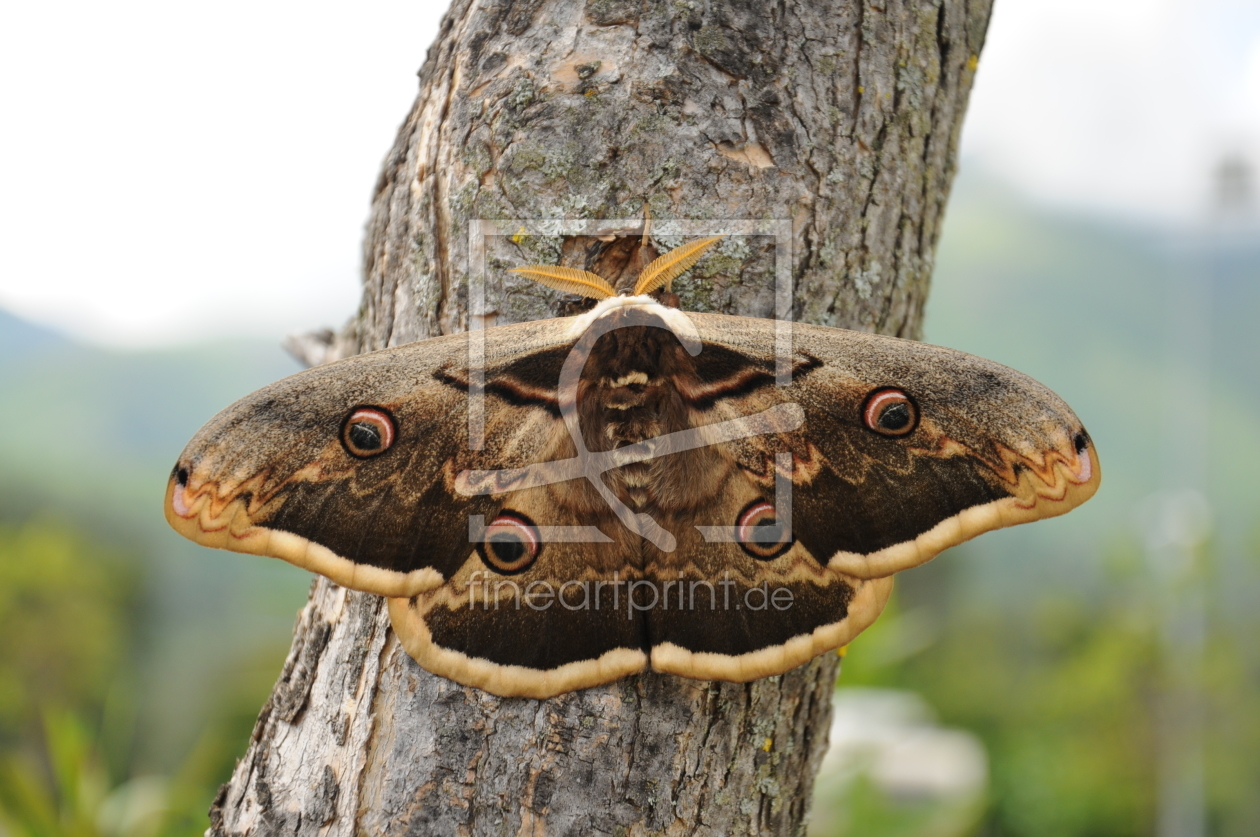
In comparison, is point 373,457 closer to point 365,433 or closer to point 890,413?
point 365,433

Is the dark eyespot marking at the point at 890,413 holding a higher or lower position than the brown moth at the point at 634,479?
higher

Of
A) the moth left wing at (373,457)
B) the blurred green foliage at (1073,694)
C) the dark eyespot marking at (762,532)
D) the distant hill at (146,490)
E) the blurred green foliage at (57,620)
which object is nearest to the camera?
the moth left wing at (373,457)

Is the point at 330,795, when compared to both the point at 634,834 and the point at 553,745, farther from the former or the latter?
the point at 634,834

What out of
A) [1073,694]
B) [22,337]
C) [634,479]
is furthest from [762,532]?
[1073,694]

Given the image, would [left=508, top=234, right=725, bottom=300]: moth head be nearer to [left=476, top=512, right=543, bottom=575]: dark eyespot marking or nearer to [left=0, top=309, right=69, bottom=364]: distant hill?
[left=476, top=512, right=543, bottom=575]: dark eyespot marking

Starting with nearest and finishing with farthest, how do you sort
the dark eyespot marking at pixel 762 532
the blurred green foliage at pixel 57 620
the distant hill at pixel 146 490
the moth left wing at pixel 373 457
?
the moth left wing at pixel 373 457 → the dark eyespot marking at pixel 762 532 → the blurred green foliage at pixel 57 620 → the distant hill at pixel 146 490

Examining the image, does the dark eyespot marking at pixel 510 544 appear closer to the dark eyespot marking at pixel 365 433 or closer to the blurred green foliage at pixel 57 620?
the dark eyespot marking at pixel 365 433

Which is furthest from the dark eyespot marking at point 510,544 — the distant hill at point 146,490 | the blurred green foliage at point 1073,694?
the distant hill at point 146,490
